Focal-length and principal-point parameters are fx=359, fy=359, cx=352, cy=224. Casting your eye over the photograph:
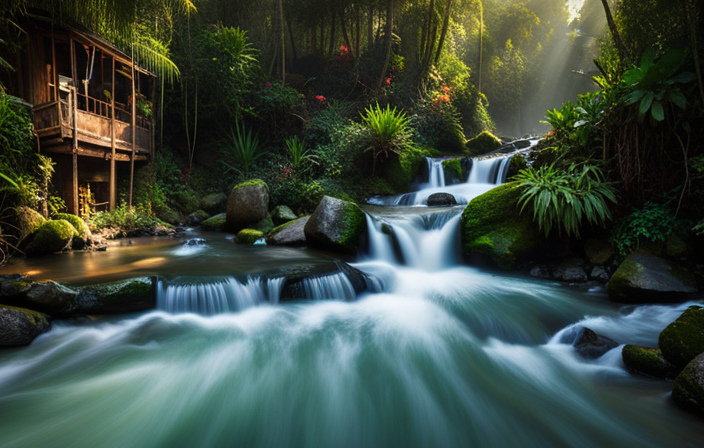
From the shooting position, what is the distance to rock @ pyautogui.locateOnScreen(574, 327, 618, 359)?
3.42 m

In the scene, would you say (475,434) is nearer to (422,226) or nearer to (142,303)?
(142,303)

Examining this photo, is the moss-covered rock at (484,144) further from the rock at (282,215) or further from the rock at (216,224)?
the rock at (216,224)

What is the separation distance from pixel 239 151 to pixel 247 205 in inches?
158

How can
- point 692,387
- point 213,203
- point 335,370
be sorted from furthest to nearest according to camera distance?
1. point 213,203
2. point 335,370
3. point 692,387

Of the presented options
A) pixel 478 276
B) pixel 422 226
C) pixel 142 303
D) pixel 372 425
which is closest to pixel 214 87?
pixel 422 226

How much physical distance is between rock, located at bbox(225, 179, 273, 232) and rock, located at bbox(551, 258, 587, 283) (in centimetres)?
652

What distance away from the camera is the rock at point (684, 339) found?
8.91 ft

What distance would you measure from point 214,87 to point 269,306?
10.1 m

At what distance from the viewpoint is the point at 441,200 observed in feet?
31.9

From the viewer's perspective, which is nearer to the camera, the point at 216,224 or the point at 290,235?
the point at 290,235

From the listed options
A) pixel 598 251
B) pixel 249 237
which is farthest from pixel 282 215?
pixel 598 251

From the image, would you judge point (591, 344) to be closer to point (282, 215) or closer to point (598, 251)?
point (598, 251)

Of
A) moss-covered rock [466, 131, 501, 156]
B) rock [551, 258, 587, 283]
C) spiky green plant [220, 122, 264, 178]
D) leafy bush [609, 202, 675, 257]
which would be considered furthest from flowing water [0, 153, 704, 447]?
moss-covered rock [466, 131, 501, 156]

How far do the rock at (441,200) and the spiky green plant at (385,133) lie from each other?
2.08 meters
